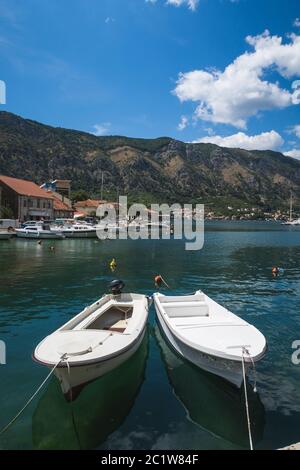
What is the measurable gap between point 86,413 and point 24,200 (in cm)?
8646

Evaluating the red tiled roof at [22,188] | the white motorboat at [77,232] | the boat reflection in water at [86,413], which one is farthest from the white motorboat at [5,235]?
the boat reflection in water at [86,413]

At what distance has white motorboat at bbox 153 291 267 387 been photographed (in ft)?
32.0

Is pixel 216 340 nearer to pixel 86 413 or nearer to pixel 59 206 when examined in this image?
pixel 86 413

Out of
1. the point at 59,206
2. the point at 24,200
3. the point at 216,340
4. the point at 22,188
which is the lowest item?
the point at 216,340

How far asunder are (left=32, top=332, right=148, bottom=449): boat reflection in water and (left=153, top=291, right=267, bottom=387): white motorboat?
2067mm

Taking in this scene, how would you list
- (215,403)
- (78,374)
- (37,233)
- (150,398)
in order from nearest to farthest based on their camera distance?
(78,374) < (215,403) < (150,398) < (37,233)

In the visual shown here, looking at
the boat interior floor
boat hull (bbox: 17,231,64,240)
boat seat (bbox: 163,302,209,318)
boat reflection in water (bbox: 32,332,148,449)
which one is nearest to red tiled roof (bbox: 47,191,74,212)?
boat hull (bbox: 17,231,64,240)

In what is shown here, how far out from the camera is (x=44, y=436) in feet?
28.0

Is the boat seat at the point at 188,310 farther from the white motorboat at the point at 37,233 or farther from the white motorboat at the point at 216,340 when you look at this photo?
the white motorboat at the point at 37,233

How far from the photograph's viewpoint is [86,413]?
9500 millimetres

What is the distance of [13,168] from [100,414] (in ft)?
642

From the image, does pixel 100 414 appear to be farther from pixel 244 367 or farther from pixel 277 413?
pixel 277 413

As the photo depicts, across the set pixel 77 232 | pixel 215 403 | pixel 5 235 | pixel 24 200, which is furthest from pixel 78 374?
pixel 24 200
